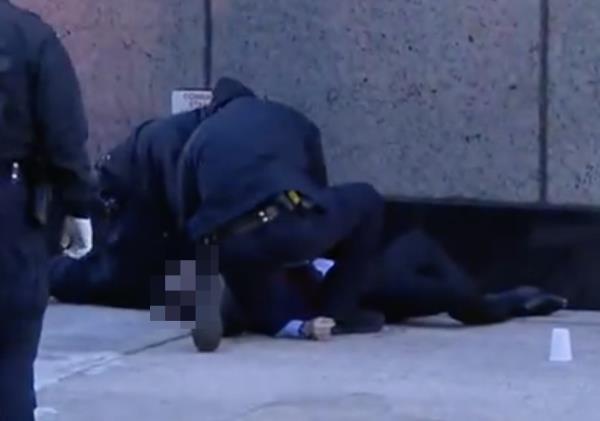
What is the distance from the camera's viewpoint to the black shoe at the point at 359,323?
861cm

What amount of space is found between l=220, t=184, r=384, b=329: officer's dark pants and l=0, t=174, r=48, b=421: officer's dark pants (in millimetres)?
2956

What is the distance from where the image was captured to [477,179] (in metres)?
9.42

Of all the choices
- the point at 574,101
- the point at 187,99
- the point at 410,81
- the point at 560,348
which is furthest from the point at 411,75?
the point at 560,348

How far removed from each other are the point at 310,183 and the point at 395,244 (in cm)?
78

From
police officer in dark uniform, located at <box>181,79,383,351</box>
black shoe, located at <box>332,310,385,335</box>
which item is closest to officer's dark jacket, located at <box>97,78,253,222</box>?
police officer in dark uniform, located at <box>181,79,383,351</box>

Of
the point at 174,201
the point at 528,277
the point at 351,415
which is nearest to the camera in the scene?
the point at 351,415

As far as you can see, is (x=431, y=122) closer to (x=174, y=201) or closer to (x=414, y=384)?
(x=174, y=201)

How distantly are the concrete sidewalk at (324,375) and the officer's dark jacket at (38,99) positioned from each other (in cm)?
190

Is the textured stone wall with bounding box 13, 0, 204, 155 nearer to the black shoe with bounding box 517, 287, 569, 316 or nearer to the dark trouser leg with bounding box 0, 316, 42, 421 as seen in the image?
the black shoe with bounding box 517, 287, 569, 316

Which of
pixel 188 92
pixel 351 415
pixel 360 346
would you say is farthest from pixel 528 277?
pixel 351 415

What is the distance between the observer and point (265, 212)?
27.0ft

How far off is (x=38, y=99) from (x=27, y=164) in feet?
0.62

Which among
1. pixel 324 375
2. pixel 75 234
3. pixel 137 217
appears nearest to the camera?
pixel 75 234

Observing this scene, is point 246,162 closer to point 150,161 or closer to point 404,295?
point 150,161
